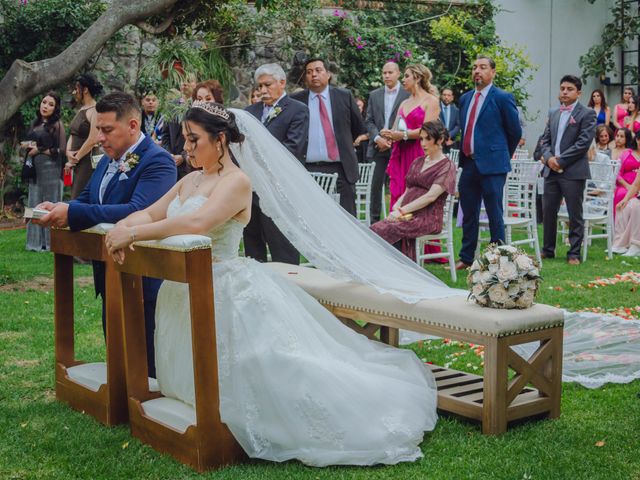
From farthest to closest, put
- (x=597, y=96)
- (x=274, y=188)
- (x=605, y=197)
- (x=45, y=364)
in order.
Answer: (x=597, y=96), (x=605, y=197), (x=45, y=364), (x=274, y=188)

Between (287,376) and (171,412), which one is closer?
(287,376)

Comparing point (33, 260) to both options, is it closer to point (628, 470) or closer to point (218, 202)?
point (218, 202)

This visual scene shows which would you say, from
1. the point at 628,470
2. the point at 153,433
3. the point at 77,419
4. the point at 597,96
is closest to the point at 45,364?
the point at 77,419

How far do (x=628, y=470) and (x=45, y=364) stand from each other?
12.2 ft

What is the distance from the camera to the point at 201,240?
3.85 m

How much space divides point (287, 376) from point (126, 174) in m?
1.64

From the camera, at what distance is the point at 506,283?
14.4 feet

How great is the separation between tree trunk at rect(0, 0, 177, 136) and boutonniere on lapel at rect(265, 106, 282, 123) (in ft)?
5.96

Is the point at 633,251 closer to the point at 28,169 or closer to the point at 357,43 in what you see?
the point at 357,43

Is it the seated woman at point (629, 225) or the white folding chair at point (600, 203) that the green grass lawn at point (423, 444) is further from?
the seated woman at point (629, 225)

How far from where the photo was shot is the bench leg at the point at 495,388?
4250mm

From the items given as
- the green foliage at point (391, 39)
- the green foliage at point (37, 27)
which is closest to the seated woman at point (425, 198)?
the green foliage at point (391, 39)

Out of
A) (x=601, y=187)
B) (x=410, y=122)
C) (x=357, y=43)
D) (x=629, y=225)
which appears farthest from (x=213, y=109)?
(x=357, y=43)

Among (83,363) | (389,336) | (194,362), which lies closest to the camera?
(194,362)
